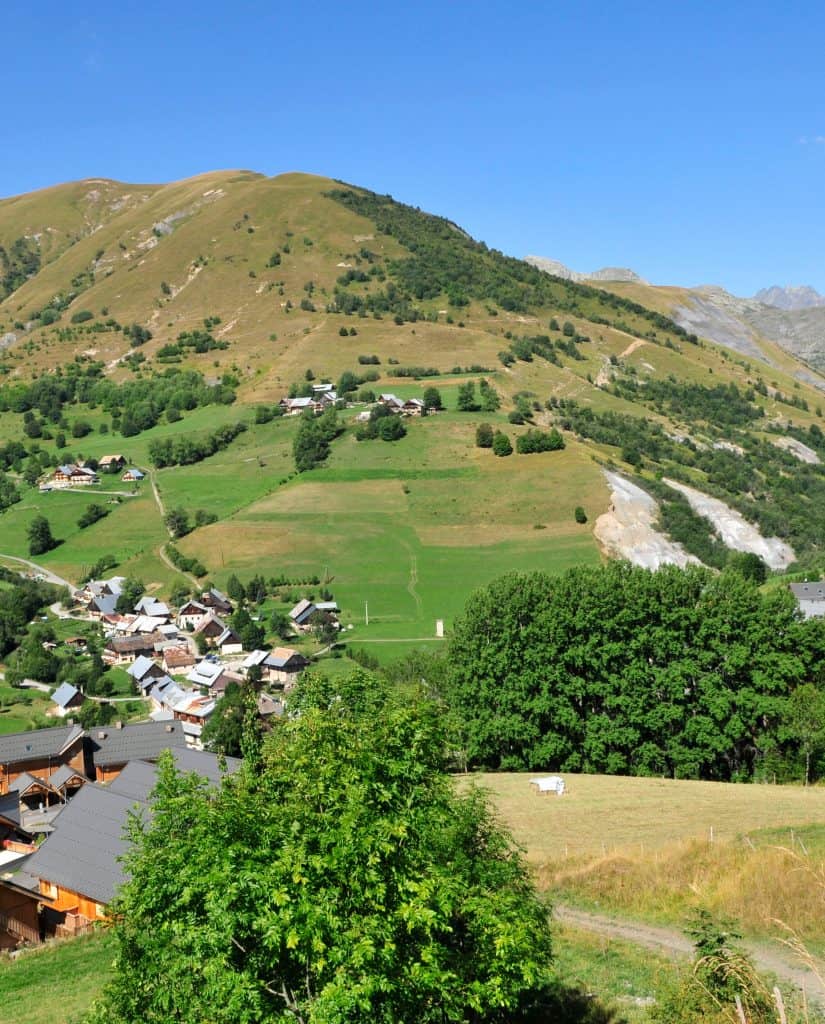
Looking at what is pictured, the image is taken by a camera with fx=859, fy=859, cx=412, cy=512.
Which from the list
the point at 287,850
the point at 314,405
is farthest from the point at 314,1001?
the point at 314,405

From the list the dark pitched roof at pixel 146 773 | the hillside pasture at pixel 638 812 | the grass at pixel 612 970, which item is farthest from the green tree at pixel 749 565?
the grass at pixel 612 970

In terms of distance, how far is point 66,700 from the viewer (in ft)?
255

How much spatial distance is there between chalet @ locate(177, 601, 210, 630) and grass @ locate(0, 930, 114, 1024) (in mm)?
71284

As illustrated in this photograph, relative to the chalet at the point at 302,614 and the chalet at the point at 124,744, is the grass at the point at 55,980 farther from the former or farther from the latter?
the chalet at the point at 302,614

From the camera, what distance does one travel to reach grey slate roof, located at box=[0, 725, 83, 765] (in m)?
59.2

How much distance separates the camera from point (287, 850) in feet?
38.9

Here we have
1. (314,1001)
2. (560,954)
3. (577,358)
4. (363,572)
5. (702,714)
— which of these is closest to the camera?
(314,1001)

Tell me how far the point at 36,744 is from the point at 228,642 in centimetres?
3490

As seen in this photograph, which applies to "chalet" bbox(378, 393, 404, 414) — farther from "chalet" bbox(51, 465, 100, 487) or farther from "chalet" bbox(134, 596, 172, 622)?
"chalet" bbox(134, 596, 172, 622)

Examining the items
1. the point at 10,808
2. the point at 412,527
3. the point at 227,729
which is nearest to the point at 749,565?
the point at 412,527

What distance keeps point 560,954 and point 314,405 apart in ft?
450

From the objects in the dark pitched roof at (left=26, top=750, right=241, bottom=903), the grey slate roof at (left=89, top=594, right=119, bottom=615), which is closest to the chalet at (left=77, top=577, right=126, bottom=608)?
the grey slate roof at (left=89, top=594, right=119, bottom=615)

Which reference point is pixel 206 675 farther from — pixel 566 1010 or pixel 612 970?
Answer: pixel 566 1010

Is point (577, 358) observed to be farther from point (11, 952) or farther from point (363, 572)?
point (11, 952)
